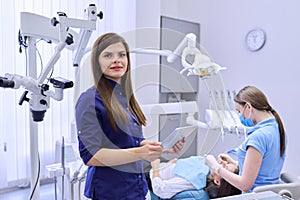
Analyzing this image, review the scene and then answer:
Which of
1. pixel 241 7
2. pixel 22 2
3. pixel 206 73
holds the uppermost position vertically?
pixel 241 7

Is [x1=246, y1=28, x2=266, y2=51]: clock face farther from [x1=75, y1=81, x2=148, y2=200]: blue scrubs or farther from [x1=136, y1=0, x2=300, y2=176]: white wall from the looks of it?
[x1=75, y1=81, x2=148, y2=200]: blue scrubs

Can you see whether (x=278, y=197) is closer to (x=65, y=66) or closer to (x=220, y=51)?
(x=65, y=66)

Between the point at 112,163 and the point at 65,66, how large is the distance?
1.47 meters

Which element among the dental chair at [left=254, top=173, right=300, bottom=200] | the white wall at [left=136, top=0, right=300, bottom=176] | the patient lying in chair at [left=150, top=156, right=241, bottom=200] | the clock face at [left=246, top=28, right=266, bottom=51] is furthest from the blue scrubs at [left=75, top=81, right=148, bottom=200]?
the clock face at [left=246, top=28, right=266, bottom=51]

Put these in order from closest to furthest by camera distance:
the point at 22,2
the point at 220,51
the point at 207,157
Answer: the point at 207,157
the point at 22,2
the point at 220,51

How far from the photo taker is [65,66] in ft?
7.80

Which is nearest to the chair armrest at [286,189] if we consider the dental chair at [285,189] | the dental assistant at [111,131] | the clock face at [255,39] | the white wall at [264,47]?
the dental chair at [285,189]

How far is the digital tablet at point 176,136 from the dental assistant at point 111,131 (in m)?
0.02

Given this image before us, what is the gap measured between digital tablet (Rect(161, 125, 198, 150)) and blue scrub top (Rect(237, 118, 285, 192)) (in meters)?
0.40

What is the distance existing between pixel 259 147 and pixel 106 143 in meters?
0.77

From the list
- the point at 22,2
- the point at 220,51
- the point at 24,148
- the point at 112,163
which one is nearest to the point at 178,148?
the point at 112,163

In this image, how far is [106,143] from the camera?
1092mm

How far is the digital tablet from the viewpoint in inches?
43.2

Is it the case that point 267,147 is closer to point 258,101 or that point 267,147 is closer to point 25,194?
point 258,101
